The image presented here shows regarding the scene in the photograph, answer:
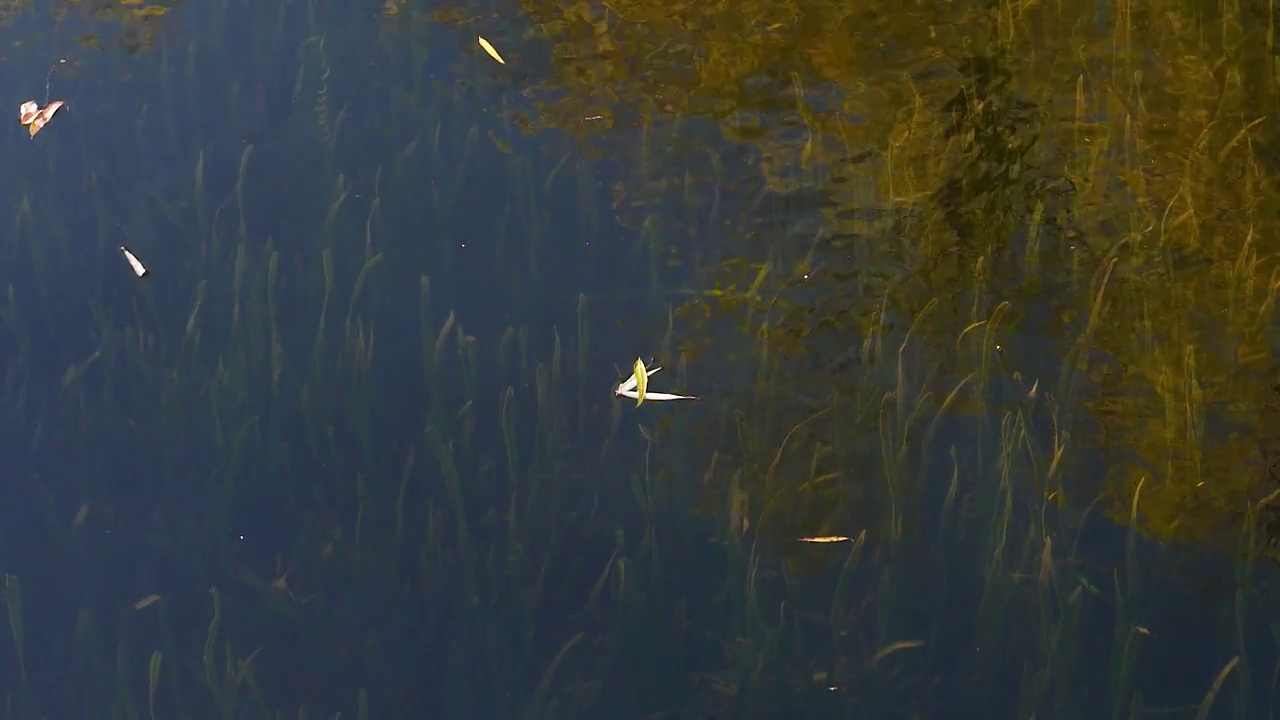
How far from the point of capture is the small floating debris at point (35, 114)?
2.29 meters

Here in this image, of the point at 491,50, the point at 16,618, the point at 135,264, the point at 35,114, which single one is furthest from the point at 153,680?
the point at 491,50

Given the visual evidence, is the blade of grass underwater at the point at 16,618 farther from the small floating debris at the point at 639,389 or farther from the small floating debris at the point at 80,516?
the small floating debris at the point at 639,389

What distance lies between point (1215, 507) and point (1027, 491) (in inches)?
11.7

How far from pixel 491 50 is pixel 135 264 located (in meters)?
0.79

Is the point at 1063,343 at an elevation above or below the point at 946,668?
above

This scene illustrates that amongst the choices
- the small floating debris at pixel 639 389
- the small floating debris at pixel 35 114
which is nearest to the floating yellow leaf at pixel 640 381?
the small floating debris at pixel 639 389

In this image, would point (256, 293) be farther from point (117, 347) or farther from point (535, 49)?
point (535, 49)

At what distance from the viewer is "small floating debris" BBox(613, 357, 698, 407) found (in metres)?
2.00

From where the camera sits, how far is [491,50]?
2.35 m

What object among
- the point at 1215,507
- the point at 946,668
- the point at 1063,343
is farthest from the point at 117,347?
the point at 1215,507

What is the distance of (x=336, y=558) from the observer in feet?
6.44

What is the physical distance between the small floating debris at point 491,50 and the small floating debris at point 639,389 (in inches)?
28.2

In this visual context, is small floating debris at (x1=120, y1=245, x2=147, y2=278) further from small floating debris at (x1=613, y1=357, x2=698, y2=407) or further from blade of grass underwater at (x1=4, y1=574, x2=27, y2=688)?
small floating debris at (x1=613, y1=357, x2=698, y2=407)

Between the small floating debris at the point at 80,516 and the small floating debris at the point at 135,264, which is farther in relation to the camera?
the small floating debris at the point at 135,264
